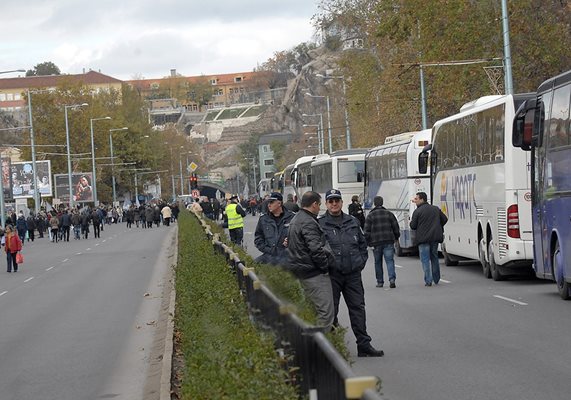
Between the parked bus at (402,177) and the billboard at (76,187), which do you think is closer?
the parked bus at (402,177)

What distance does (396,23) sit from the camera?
53438mm

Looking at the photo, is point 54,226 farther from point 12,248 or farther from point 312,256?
point 312,256

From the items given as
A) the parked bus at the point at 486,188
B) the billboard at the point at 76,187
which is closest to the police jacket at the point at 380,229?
the parked bus at the point at 486,188

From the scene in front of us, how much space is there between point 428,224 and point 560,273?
4.93 meters

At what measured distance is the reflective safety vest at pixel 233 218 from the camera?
38.1 m

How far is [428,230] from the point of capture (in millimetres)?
25344

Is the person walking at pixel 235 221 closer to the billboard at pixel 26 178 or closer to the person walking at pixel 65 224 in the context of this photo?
the person walking at pixel 65 224

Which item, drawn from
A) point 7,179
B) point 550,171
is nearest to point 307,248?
point 550,171

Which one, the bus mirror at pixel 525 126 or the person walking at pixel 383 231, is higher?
the bus mirror at pixel 525 126

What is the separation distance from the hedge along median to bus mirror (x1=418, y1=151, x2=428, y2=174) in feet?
60.1

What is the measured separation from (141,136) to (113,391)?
138 m

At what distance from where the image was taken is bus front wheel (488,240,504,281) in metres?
26.1

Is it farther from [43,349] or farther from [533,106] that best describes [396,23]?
[43,349]

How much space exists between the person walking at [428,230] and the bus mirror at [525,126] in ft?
10.4
